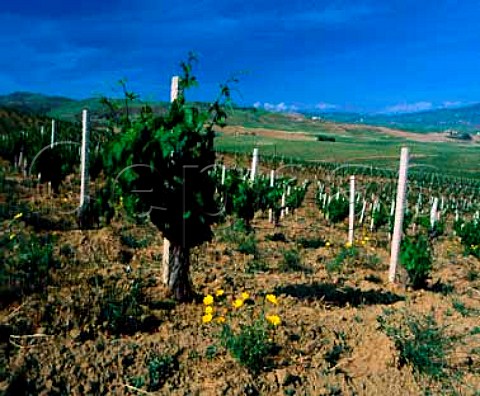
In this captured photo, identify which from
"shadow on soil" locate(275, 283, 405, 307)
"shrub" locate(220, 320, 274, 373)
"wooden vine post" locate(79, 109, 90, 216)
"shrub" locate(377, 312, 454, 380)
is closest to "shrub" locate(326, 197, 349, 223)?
"shadow on soil" locate(275, 283, 405, 307)

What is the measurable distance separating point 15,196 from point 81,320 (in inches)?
336

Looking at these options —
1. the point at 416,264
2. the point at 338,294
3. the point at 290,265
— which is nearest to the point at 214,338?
the point at 338,294

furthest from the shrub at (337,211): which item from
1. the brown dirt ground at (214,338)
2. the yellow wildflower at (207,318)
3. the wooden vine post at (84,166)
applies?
the yellow wildflower at (207,318)

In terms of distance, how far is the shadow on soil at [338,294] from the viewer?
615 centimetres

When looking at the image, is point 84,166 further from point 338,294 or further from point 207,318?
point 338,294

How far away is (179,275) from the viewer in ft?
17.6

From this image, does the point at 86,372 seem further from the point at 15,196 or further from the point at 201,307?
the point at 15,196

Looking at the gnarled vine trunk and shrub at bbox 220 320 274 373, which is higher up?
the gnarled vine trunk

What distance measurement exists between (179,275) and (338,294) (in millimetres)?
2406

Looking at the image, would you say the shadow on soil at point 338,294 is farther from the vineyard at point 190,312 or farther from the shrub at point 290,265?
the shrub at point 290,265

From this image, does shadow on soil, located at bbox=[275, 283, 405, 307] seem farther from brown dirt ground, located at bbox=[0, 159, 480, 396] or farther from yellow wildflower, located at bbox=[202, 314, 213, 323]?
yellow wildflower, located at bbox=[202, 314, 213, 323]

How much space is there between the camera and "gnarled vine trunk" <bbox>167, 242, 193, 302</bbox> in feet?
17.5

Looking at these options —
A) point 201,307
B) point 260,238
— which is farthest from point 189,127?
point 260,238

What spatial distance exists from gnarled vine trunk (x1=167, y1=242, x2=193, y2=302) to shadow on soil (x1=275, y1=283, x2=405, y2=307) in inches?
52.9
